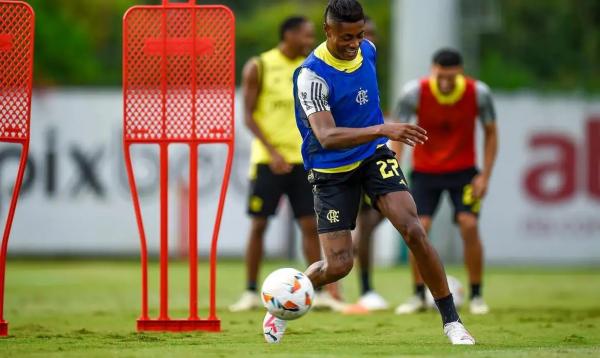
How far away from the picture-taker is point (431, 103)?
12.0 m

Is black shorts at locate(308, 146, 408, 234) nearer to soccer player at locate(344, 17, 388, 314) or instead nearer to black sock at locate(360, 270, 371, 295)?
soccer player at locate(344, 17, 388, 314)

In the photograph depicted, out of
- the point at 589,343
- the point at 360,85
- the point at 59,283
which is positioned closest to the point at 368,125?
the point at 360,85

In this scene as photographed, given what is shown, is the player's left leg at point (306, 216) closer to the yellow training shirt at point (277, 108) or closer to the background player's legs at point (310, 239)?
the background player's legs at point (310, 239)

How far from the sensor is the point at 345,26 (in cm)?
827

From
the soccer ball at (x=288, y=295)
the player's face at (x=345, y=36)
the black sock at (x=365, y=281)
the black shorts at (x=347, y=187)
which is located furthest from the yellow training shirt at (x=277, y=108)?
the soccer ball at (x=288, y=295)

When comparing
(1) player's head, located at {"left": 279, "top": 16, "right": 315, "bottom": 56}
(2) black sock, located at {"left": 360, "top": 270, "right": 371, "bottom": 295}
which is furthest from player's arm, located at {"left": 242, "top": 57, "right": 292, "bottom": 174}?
(2) black sock, located at {"left": 360, "top": 270, "right": 371, "bottom": 295}

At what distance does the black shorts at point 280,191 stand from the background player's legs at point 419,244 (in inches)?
142

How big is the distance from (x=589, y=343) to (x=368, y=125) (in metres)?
2.18

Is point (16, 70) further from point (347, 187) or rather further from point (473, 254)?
point (473, 254)

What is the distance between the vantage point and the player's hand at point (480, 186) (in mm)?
11758

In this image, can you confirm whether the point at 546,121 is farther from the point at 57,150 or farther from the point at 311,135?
the point at 311,135

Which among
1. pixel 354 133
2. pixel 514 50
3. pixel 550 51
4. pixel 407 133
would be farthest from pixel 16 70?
pixel 514 50

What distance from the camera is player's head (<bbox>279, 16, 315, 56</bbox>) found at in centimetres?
1202

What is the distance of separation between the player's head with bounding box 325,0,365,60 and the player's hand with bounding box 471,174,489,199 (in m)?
3.73
